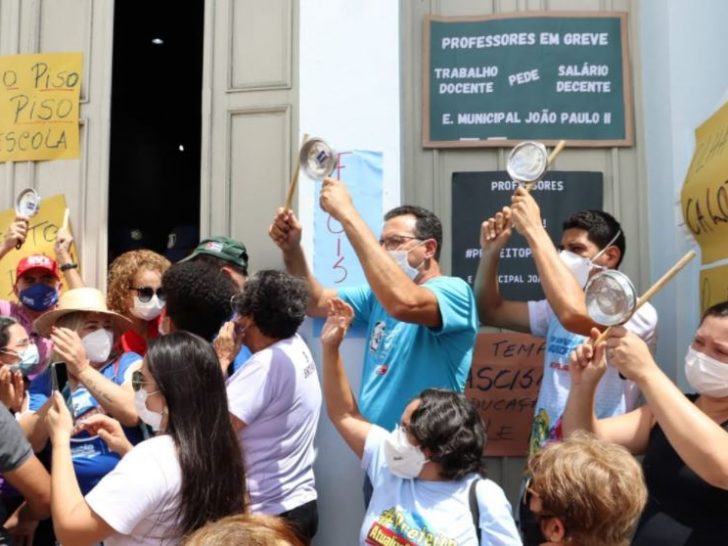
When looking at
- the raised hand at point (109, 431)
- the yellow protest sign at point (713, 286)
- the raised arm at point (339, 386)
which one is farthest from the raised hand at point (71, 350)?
the yellow protest sign at point (713, 286)

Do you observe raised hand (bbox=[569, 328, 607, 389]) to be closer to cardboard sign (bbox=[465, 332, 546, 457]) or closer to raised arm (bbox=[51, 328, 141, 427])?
cardboard sign (bbox=[465, 332, 546, 457])

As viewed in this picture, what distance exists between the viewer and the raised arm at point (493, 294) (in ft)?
10.8

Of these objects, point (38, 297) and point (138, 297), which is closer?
point (138, 297)

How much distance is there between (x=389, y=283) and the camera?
2.75 meters

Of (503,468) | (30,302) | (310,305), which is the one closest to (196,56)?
(30,302)

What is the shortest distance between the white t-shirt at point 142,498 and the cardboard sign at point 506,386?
6.25 ft

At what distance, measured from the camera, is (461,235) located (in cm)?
383

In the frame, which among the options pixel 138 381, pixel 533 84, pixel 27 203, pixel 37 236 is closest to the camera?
pixel 138 381

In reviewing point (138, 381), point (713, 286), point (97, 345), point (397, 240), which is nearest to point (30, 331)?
point (97, 345)

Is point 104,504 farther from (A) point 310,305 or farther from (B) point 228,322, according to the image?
(A) point 310,305

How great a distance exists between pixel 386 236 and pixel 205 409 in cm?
117

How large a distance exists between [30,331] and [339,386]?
155cm

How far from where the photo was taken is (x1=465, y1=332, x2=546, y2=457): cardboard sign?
3.68 metres

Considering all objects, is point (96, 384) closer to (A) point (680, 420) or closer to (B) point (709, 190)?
(A) point (680, 420)
